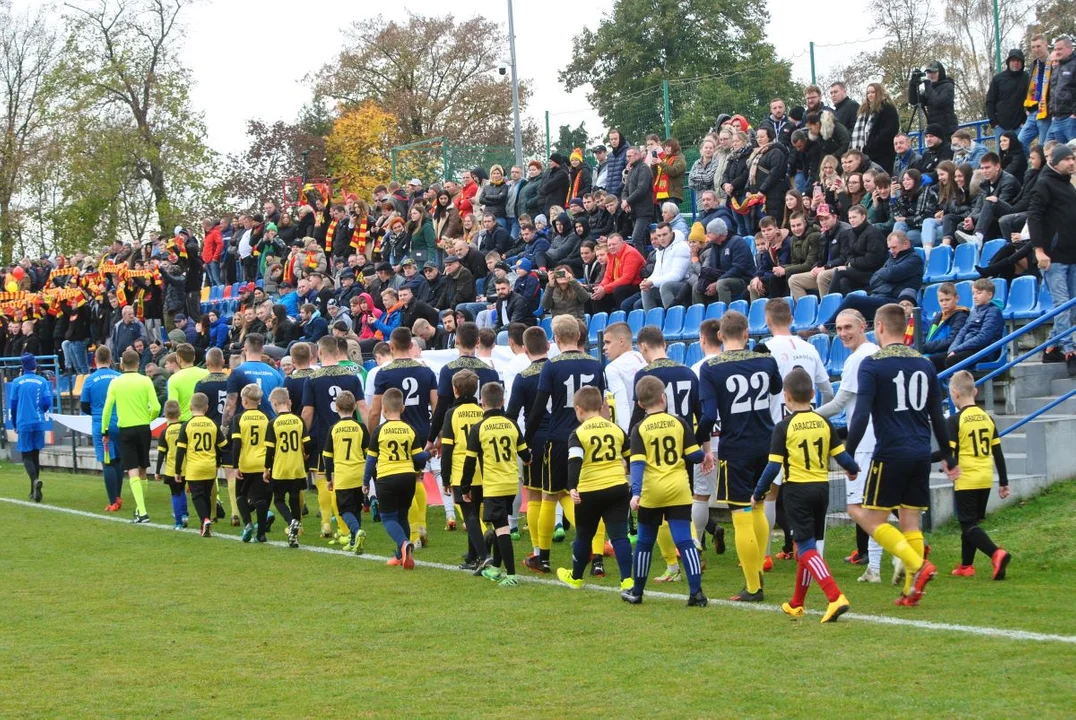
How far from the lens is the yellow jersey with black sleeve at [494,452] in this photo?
35.2 feet

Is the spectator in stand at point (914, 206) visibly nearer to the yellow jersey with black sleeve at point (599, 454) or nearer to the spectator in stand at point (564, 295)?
the spectator in stand at point (564, 295)

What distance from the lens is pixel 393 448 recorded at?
1154 cm

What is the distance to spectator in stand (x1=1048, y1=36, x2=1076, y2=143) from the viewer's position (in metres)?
16.0

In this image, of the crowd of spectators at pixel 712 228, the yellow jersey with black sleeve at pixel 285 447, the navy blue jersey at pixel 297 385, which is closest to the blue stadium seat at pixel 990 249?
the crowd of spectators at pixel 712 228

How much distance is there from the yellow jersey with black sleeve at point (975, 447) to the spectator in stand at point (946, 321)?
3.05 meters

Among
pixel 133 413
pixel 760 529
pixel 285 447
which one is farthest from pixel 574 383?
pixel 133 413

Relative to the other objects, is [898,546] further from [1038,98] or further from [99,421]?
[99,421]

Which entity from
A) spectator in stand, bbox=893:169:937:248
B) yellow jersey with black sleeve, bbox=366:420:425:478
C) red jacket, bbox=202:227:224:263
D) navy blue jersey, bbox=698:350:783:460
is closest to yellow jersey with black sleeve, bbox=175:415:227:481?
yellow jersey with black sleeve, bbox=366:420:425:478

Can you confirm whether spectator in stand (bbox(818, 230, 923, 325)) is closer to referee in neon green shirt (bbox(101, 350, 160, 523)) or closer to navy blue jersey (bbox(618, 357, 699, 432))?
navy blue jersey (bbox(618, 357, 699, 432))

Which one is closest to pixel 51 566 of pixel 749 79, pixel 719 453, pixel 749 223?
pixel 719 453

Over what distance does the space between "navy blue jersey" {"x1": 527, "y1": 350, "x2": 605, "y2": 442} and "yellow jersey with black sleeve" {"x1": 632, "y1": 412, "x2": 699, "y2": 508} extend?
1713 mm

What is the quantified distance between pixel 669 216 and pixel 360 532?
7.40 m

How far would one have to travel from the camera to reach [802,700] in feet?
20.9

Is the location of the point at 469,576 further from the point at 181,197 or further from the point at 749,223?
the point at 181,197
